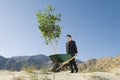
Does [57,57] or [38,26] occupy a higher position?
[38,26]

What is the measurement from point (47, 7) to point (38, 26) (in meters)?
3.14

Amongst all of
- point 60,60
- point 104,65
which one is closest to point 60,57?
point 60,60

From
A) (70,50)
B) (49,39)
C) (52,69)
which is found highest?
(49,39)

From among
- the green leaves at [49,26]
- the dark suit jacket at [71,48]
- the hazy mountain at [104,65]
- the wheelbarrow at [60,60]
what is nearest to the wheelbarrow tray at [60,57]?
the wheelbarrow at [60,60]

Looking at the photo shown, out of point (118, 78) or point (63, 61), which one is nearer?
point (118, 78)

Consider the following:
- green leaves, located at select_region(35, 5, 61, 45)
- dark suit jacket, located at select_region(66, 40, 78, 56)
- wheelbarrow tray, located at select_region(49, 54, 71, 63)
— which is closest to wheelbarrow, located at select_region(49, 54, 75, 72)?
wheelbarrow tray, located at select_region(49, 54, 71, 63)

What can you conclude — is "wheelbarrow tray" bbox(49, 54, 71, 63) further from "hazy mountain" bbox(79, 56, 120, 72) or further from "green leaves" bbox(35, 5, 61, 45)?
"green leaves" bbox(35, 5, 61, 45)

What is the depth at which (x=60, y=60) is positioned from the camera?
1427 centimetres

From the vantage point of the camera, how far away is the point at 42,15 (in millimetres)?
34344

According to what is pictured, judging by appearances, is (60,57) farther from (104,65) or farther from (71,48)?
(104,65)

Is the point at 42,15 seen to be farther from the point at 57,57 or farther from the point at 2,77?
the point at 2,77

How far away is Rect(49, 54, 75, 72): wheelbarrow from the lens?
45.7 feet

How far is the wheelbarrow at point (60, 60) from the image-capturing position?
45.7 ft

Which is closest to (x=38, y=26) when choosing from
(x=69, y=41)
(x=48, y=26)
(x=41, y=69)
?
(x=48, y=26)
